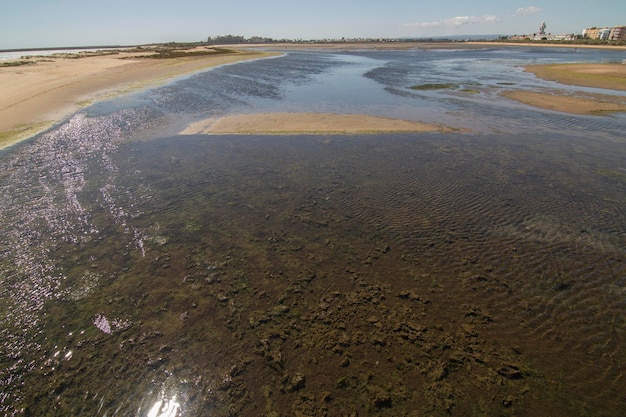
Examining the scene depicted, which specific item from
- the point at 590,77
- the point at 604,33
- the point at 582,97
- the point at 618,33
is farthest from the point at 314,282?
the point at 604,33

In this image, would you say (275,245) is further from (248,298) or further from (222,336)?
(222,336)

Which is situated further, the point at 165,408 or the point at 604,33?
the point at 604,33

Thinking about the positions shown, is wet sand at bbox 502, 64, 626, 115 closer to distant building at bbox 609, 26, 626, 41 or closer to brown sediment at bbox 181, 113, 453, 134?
brown sediment at bbox 181, 113, 453, 134

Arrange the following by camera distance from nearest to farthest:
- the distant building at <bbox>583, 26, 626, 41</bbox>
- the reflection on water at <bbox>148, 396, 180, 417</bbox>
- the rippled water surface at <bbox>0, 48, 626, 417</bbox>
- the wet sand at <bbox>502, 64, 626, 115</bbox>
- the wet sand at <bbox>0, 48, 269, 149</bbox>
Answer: the reflection on water at <bbox>148, 396, 180, 417</bbox> < the rippled water surface at <bbox>0, 48, 626, 417</bbox> < the wet sand at <bbox>0, 48, 269, 149</bbox> < the wet sand at <bbox>502, 64, 626, 115</bbox> < the distant building at <bbox>583, 26, 626, 41</bbox>

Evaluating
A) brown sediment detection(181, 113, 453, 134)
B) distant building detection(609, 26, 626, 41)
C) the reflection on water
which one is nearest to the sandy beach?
brown sediment detection(181, 113, 453, 134)

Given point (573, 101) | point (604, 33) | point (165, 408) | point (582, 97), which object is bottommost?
point (165, 408)

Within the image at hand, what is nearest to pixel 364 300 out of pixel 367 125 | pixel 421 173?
pixel 421 173

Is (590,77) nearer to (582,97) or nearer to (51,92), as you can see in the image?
(582,97)

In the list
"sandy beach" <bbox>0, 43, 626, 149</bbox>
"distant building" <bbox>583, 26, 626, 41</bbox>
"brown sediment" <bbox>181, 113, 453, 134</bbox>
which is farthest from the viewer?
"distant building" <bbox>583, 26, 626, 41</bbox>
